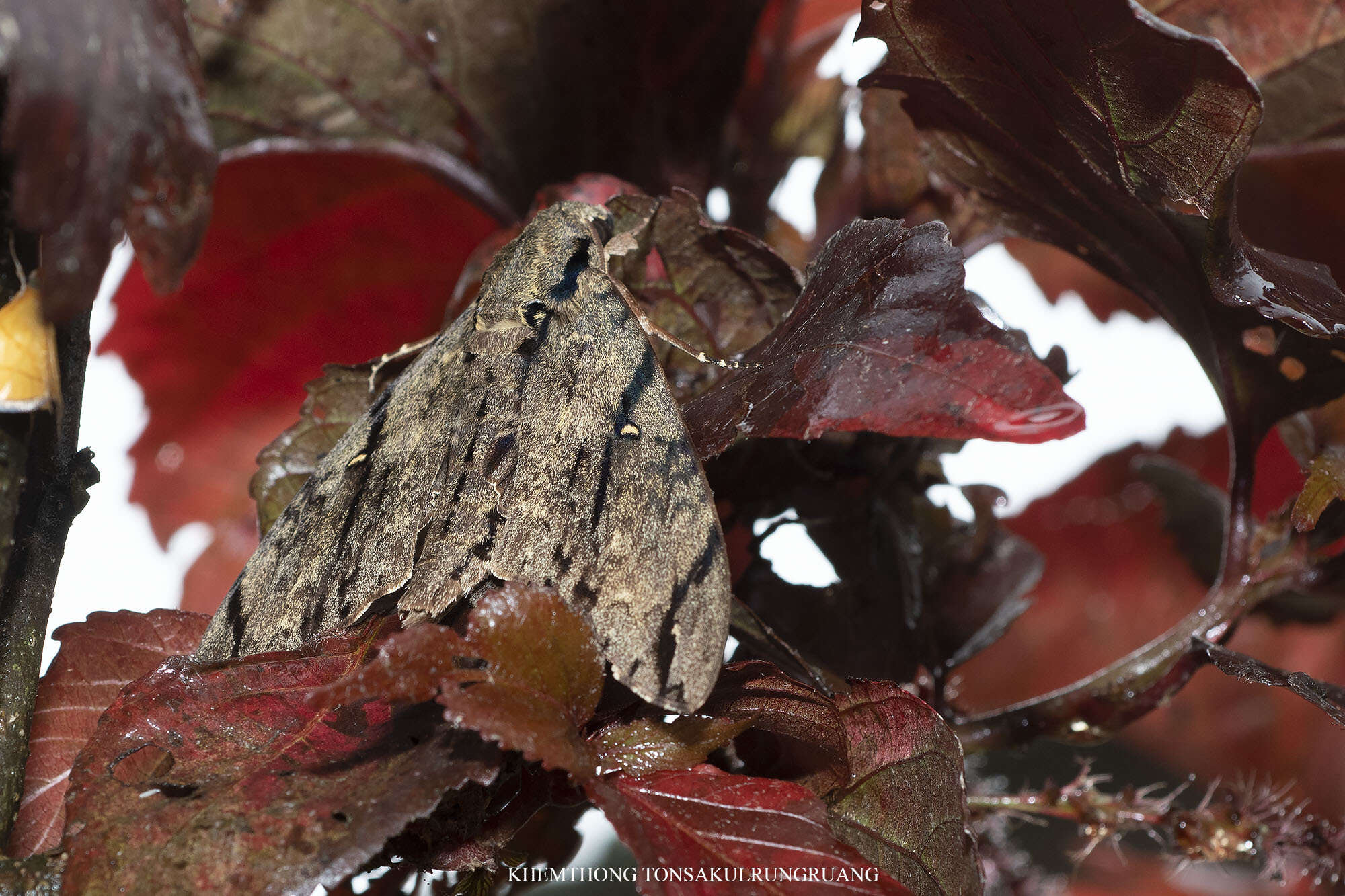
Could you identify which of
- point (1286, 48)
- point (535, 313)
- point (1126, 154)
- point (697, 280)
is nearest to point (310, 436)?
point (535, 313)

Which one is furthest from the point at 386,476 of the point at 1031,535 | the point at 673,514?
the point at 1031,535

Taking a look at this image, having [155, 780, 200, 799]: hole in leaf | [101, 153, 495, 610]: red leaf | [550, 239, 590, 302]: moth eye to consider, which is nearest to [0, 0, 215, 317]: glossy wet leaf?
[155, 780, 200, 799]: hole in leaf

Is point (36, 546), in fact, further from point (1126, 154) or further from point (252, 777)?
point (1126, 154)

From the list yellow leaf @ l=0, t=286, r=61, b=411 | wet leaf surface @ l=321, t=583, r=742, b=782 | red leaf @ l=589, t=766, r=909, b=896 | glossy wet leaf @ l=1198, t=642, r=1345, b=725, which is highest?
yellow leaf @ l=0, t=286, r=61, b=411

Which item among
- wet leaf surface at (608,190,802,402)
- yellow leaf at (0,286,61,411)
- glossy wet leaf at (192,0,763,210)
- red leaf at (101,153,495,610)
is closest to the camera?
yellow leaf at (0,286,61,411)

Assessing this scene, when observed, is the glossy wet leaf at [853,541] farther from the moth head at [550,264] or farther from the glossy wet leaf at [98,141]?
the glossy wet leaf at [98,141]

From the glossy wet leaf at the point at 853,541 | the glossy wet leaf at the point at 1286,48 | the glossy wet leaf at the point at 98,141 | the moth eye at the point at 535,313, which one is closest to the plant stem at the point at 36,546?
the glossy wet leaf at the point at 98,141

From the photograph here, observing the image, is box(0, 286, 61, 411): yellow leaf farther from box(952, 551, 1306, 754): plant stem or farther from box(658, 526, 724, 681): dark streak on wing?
box(952, 551, 1306, 754): plant stem

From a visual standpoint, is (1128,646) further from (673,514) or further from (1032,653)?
(673,514)
